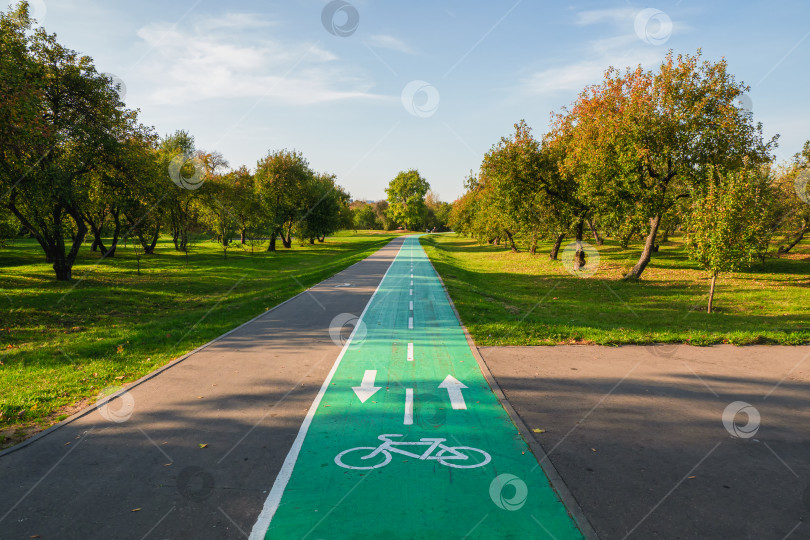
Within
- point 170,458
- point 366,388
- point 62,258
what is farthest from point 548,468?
point 62,258

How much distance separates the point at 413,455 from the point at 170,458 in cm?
310

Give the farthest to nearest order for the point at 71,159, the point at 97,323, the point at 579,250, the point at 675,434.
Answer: the point at 579,250, the point at 71,159, the point at 97,323, the point at 675,434

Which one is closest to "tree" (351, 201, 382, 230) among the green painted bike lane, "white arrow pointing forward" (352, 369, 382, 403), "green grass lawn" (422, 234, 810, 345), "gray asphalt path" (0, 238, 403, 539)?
"green grass lawn" (422, 234, 810, 345)

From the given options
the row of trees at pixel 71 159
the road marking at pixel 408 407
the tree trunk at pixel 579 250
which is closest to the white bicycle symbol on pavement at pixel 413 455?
the road marking at pixel 408 407

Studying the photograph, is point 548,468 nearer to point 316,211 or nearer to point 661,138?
point 661,138

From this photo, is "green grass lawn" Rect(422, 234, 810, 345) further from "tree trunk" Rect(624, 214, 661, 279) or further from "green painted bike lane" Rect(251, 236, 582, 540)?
"green painted bike lane" Rect(251, 236, 582, 540)

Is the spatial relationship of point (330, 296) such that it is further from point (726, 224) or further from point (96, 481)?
point (726, 224)

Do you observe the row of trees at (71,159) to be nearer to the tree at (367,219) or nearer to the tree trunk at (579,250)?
the tree trunk at (579,250)

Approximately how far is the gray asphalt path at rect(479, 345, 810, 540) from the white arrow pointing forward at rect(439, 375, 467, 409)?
827 millimetres

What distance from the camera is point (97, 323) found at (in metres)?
13.3

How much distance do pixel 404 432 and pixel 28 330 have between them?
12666 mm

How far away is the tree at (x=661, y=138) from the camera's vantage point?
21078 millimetres

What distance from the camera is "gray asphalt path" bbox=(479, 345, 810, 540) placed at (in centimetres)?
415

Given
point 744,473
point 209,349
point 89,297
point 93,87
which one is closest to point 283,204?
point 93,87
